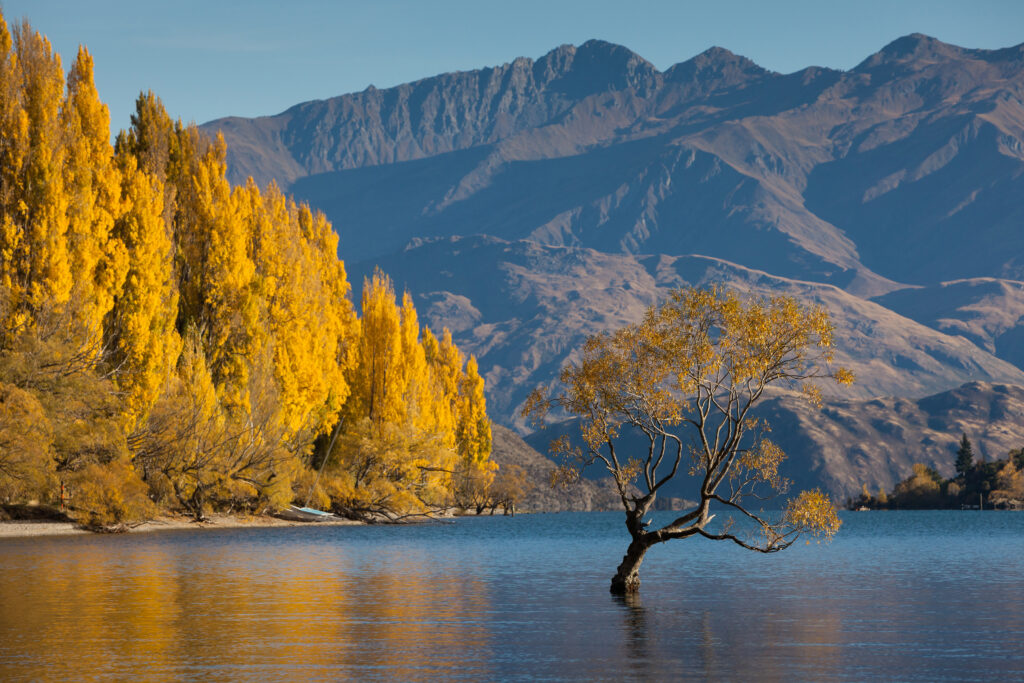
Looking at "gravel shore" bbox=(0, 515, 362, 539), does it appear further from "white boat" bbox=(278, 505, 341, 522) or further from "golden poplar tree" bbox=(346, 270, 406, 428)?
"golden poplar tree" bbox=(346, 270, 406, 428)

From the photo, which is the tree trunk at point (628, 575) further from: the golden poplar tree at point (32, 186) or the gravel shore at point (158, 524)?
the gravel shore at point (158, 524)

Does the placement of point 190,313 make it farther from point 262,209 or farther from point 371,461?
point 371,461

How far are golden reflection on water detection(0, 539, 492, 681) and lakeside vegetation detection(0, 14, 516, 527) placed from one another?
1134cm

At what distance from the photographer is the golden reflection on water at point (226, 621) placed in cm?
2303

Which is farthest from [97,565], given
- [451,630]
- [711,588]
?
[711,588]

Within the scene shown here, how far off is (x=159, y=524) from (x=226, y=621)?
134ft

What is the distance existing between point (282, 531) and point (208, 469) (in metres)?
9.66

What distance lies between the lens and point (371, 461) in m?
78.1

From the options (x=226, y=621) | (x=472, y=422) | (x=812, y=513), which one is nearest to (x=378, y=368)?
(x=472, y=422)

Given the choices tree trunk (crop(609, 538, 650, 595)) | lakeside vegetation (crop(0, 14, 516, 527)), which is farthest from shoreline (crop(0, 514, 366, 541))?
tree trunk (crop(609, 538, 650, 595))

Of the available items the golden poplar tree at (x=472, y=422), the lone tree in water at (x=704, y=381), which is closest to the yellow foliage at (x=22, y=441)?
the lone tree in water at (x=704, y=381)

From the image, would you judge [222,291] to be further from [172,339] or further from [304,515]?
[304,515]

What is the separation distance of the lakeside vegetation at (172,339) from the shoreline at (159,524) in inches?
37.5

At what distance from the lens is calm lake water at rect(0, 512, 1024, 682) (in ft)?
76.8
